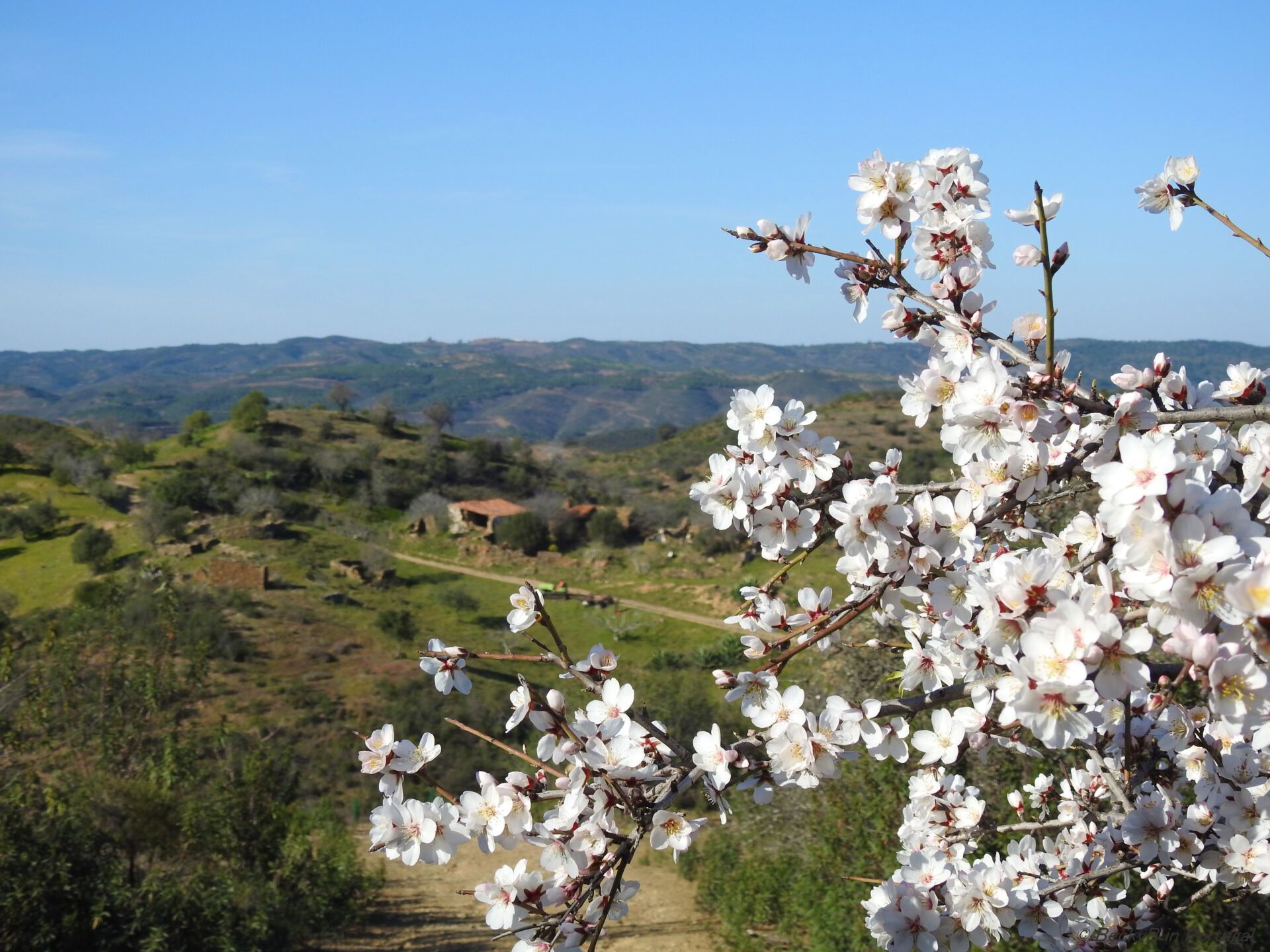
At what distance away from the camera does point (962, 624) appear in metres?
1.93

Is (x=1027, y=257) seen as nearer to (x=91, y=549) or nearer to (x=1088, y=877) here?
(x=1088, y=877)

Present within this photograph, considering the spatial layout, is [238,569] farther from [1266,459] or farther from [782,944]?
[1266,459]

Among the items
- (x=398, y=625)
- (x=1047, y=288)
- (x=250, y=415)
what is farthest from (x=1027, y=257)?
(x=250, y=415)

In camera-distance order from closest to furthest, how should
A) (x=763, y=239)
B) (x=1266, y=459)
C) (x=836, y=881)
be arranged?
(x=1266, y=459) → (x=763, y=239) → (x=836, y=881)

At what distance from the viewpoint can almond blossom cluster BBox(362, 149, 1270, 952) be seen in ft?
4.50

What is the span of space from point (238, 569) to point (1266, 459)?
29.4 meters

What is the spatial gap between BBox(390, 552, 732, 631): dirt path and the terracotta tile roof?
4.02 meters

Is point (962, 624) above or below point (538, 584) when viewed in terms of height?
above

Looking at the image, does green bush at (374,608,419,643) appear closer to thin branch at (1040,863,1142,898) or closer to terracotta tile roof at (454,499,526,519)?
terracotta tile roof at (454,499,526,519)

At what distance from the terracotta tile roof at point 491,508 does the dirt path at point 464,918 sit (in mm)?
26626

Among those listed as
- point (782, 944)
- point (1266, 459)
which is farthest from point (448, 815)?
point (782, 944)

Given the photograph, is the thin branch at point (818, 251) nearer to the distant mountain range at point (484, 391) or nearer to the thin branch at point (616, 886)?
the thin branch at point (616, 886)

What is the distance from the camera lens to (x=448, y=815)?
2.11 metres

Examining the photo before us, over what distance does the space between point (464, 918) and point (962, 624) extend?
37.3 feet
